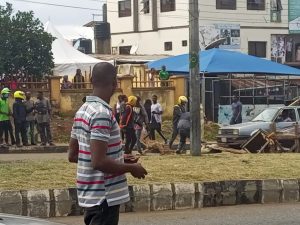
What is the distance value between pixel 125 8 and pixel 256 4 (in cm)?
1053

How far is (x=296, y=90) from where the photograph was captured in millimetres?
30688

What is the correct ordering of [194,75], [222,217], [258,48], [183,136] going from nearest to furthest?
[222,217]
[194,75]
[183,136]
[258,48]

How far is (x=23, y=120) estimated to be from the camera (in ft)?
62.1

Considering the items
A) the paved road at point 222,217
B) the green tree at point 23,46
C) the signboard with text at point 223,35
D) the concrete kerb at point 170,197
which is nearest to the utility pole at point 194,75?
the concrete kerb at point 170,197

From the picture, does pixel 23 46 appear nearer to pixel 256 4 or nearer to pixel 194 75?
pixel 194 75

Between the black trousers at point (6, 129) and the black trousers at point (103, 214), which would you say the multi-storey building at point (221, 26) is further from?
the black trousers at point (103, 214)

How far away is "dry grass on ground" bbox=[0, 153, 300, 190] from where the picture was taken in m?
9.52

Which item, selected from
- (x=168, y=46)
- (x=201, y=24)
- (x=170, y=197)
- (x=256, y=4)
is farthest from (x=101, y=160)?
(x=256, y=4)

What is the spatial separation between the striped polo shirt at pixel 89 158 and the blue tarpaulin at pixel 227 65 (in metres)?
20.3

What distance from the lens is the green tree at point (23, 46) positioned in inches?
1098

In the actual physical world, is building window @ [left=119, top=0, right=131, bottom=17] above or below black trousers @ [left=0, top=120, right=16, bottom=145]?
above

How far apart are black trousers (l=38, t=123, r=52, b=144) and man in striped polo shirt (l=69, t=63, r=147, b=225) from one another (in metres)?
15.6

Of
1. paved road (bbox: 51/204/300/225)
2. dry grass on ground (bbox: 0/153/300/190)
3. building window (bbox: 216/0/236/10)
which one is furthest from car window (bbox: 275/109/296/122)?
building window (bbox: 216/0/236/10)

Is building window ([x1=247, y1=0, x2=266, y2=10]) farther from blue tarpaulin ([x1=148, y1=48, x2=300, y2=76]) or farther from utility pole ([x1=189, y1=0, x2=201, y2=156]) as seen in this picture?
utility pole ([x1=189, y1=0, x2=201, y2=156])
